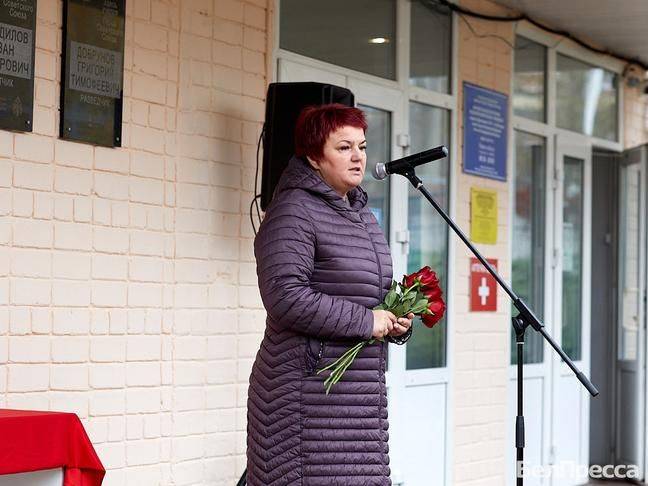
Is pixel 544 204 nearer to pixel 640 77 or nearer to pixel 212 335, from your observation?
pixel 640 77

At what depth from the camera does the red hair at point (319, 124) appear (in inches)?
130

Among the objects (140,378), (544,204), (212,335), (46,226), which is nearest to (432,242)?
(544,204)

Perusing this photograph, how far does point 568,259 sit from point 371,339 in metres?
4.28

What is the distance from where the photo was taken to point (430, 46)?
5.97m

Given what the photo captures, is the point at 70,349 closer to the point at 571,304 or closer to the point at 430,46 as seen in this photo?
the point at 430,46

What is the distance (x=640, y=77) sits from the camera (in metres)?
7.91

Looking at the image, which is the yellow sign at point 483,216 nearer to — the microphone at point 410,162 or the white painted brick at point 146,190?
the white painted brick at point 146,190

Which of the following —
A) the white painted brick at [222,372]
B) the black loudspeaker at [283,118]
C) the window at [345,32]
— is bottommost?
the white painted brick at [222,372]

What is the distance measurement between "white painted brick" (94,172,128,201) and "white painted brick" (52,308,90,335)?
1.34 feet

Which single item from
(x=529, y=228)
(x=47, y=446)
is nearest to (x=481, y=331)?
(x=529, y=228)

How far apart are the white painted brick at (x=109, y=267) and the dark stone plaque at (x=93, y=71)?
1.27ft

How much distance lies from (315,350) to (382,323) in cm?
20

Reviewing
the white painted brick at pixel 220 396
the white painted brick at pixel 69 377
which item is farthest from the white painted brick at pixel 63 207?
the white painted brick at pixel 220 396

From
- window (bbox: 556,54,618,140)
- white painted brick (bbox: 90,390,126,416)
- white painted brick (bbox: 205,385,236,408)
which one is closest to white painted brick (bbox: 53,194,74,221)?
white painted brick (bbox: 90,390,126,416)
